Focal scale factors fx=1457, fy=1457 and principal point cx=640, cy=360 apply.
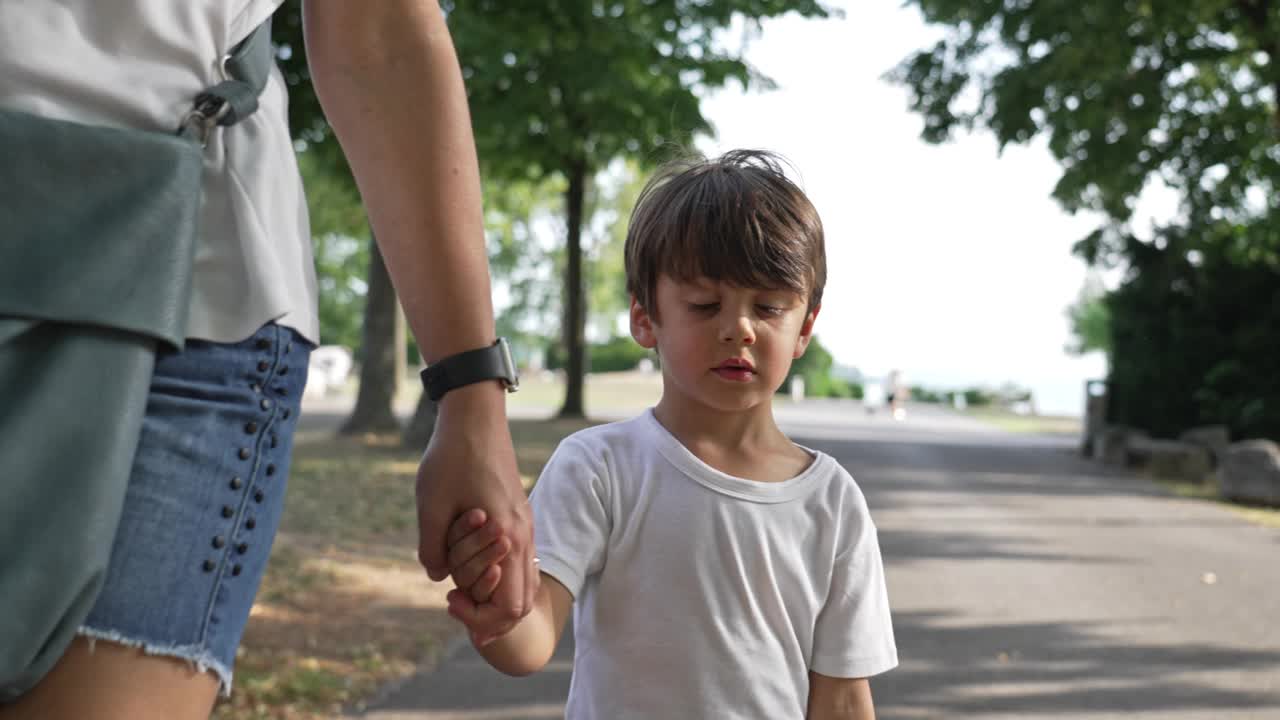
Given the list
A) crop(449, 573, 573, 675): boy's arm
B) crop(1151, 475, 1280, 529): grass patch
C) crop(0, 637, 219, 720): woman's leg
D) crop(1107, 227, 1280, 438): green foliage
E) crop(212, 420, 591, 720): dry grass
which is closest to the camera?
crop(0, 637, 219, 720): woman's leg

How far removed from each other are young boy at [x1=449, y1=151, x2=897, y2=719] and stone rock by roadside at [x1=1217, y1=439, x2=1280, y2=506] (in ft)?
46.1

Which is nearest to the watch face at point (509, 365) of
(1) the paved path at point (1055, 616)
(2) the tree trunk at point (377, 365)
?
(1) the paved path at point (1055, 616)

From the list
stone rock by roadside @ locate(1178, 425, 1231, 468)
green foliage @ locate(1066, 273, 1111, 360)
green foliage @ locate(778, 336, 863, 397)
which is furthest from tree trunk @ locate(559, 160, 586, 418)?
green foliage @ locate(1066, 273, 1111, 360)

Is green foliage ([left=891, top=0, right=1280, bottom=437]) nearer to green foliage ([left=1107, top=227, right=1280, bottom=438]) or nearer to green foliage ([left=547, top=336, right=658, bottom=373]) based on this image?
green foliage ([left=1107, top=227, right=1280, bottom=438])

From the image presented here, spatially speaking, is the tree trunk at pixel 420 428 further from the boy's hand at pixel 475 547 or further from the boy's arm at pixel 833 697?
the boy's hand at pixel 475 547

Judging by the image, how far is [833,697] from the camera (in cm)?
223

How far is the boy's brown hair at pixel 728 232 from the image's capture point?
225cm

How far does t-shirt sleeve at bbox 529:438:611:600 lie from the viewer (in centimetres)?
211

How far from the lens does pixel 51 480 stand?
1306 mm

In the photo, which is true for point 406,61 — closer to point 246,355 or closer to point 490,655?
point 246,355

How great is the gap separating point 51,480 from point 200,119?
1.35 ft

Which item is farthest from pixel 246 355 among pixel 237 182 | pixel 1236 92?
pixel 1236 92

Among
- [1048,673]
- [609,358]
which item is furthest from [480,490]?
[609,358]

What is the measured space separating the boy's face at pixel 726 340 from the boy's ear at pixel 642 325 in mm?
64
